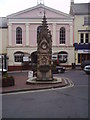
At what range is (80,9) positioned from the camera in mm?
46281

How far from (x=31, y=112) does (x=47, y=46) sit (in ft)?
41.4

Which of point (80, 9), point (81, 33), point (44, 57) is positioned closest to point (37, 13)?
point (80, 9)

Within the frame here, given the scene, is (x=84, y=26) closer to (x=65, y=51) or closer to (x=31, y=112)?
(x=65, y=51)

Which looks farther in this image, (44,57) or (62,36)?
(62,36)

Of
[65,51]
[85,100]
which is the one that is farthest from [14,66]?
[85,100]

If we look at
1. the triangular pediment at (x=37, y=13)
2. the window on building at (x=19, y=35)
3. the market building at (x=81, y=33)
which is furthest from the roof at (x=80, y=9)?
the window on building at (x=19, y=35)

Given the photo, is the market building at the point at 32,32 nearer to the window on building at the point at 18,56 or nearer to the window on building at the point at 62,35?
the window on building at the point at 18,56

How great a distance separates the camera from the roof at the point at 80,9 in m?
44.9

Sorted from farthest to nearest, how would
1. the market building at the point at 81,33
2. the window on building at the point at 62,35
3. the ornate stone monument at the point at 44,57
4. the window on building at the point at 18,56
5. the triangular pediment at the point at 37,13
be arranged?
the window on building at the point at 62,35, the market building at the point at 81,33, the window on building at the point at 18,56, the triangular pediment at the point at 37,13, the ornate stone monument at the point at 44,57

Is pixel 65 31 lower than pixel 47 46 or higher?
higher

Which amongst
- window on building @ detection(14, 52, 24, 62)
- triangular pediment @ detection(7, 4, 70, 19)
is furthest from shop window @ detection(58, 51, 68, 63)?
window on building @ detection(14, 52, 24, 62)

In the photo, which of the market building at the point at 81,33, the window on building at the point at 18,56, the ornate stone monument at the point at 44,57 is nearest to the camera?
the ornate stone monument at the point at 44,57

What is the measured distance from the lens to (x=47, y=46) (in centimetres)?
2239

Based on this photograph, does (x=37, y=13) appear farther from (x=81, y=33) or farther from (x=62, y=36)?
(x=81, y=33)
